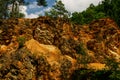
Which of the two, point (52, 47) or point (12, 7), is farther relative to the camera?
point (12, 7)

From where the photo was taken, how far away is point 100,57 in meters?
32.9

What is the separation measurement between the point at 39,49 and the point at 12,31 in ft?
13.8

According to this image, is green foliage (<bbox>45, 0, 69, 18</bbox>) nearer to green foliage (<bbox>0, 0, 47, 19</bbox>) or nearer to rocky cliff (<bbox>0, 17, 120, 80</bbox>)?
green foliage (<bbox>0, 0, 47, 19</bbox>)

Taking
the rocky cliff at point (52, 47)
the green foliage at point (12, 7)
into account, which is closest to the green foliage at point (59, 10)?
the green foliage at point (12, 7)

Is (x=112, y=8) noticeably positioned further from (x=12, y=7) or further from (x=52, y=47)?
(x=52, y=47)

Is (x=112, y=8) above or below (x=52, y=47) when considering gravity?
above

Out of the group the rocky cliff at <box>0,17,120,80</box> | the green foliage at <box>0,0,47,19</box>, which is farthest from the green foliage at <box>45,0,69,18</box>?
the rocky cliff at <box>0,17,120,80</box>

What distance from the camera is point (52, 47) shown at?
102 ft

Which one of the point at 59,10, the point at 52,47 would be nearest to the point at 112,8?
the point at 59,10

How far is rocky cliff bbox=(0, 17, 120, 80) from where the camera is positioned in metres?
27.9

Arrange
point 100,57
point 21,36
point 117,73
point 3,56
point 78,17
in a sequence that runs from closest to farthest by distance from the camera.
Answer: point 117,73, point 3,56, point 21,36, point 100,57, point 78,17

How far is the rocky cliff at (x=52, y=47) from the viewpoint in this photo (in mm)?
27891

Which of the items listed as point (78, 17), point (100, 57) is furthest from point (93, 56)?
point (78, 17)

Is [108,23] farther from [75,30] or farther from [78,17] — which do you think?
[78,17]
